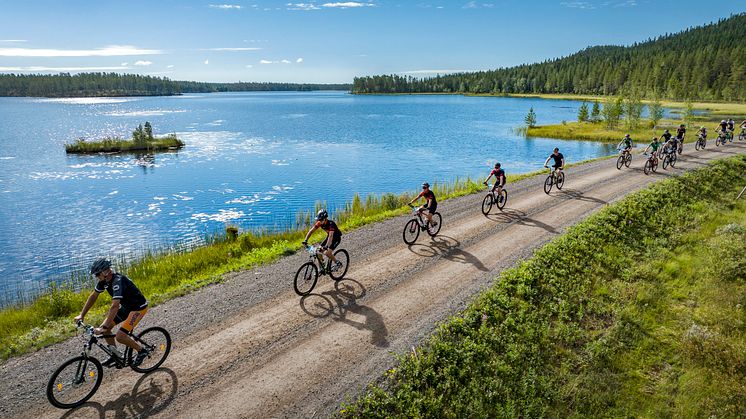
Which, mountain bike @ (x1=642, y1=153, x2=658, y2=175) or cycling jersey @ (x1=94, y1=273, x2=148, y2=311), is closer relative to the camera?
cycling jersey @ (x1=94, y1=273, x2=148, y2=311)

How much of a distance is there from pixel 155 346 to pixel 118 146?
6771 cm

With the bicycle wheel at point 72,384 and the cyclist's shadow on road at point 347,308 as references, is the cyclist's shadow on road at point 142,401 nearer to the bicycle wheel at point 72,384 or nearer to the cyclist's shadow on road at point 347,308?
the bicycle wheel at point 72,384

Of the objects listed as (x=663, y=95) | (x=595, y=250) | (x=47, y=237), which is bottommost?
(x=47, y=237)

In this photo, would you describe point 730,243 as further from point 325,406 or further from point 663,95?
point 663,95

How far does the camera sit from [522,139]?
76625mm

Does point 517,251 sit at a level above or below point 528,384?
above

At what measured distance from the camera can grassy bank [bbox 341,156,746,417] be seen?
10.4 metres

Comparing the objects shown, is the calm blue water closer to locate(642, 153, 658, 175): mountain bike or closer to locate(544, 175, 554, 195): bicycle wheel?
locate(642, 153, 658, 175): mountain bike

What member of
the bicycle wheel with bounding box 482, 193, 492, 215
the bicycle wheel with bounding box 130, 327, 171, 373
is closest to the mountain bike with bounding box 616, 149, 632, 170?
the bicycle wheel with bounding box 482, 193, 492, 215

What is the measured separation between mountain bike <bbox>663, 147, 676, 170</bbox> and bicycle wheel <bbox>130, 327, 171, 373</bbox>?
130 ft

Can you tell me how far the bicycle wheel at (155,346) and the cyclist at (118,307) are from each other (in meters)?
0.37

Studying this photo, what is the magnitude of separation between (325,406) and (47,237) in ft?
95.1

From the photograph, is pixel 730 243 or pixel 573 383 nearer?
pixel 573 383

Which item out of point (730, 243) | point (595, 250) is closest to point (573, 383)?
point (595, 250)
